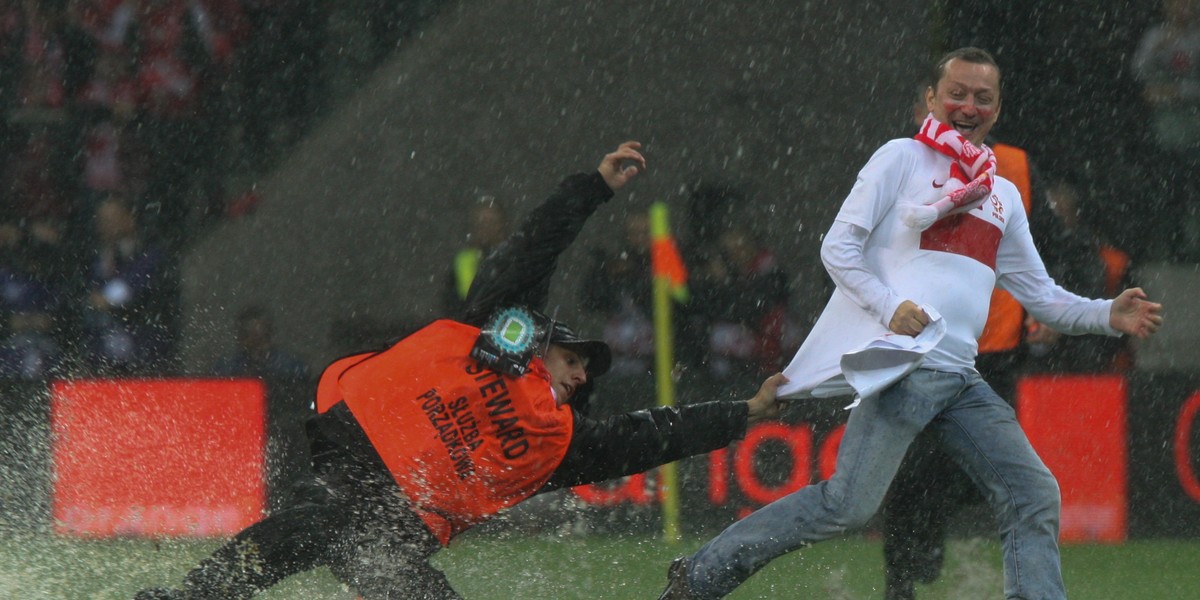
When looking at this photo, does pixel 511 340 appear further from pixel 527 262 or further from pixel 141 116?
pixel 141 116

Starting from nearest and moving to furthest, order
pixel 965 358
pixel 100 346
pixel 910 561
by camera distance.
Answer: pixel 965 358 → pixel 910 561 → pixel 100 346

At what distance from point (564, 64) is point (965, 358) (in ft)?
12.5

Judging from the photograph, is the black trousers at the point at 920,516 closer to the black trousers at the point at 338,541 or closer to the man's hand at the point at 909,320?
the man's hand at the point at 909,320

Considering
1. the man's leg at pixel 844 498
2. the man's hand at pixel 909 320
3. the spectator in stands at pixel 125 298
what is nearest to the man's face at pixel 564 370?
the man's leg at pixel 844 498

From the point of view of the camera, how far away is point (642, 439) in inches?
167

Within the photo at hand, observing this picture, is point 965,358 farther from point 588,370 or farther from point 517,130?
point 517,130

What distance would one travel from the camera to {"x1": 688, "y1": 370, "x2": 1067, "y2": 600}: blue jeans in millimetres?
4043

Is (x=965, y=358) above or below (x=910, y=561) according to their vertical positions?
above

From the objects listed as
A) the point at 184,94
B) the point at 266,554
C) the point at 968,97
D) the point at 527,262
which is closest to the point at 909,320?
the point at 968,97

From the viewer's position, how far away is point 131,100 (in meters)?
7.52

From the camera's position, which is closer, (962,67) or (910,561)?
(962,67)

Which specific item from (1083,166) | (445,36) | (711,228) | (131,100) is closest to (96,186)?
(131,100)

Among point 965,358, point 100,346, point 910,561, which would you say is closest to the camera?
point 965,358

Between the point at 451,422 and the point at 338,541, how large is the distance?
47cm
